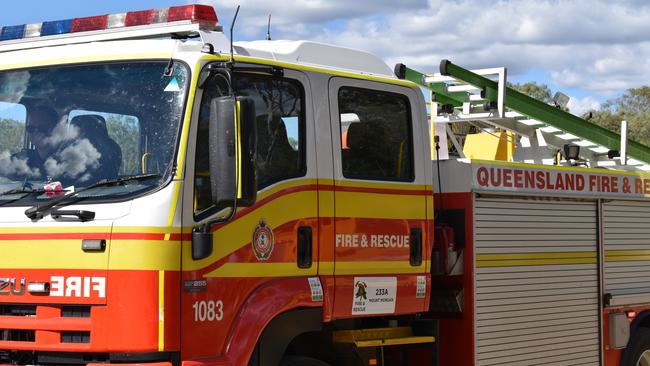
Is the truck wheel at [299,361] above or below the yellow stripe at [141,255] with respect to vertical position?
below

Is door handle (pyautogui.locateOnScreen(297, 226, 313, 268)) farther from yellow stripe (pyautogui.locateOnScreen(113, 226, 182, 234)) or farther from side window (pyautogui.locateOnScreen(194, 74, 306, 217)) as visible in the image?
yellow stripe (pyautogui.locateOnScreen(113, 226, 182, 234))

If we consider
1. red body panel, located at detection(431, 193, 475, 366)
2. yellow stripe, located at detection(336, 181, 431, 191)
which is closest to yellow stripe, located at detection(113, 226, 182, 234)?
yellow stripe, located at detection(336, 181, 431, 191)

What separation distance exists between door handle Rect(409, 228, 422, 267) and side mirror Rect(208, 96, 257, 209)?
186 cm

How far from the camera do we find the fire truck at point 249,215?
18.1 feet

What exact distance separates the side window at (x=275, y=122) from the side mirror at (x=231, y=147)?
36 centimetres

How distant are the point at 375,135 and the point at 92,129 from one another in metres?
2.06

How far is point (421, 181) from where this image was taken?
23.5 feet

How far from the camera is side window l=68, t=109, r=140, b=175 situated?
5.72 m

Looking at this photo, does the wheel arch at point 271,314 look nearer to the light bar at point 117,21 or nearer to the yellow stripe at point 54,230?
the yellow stripe at point 54,230

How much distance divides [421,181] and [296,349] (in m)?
1.51

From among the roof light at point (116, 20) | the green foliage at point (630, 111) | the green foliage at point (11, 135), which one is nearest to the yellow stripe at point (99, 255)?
the green foliage at point (11, 135)

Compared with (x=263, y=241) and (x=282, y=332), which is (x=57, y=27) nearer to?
(x=263, y=241)

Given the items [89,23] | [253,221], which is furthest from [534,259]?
[89,23]

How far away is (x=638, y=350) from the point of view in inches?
Answer: 372
